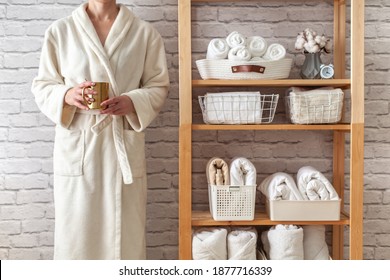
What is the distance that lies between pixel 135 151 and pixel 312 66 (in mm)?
869

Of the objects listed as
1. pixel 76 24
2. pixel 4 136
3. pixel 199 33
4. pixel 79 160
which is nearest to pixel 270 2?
pixel 199 33

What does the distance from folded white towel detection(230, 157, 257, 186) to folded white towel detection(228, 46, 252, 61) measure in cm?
→ 44

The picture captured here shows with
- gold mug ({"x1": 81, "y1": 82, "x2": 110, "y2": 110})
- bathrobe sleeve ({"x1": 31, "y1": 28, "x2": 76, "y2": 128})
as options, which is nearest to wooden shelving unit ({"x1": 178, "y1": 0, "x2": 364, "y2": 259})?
gold mug ({"x1": 81, "y1": 82, "x2": 110, "y2": 110})

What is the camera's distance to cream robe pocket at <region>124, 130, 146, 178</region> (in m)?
2.35

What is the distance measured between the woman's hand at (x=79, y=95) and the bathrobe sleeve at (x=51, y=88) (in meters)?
0.04

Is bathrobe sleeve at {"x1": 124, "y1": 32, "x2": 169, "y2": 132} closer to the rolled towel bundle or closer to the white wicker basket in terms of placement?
the white wicker basket

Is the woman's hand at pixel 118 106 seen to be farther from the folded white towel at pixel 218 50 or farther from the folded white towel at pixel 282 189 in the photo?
the folded white towel at pixel 282 189

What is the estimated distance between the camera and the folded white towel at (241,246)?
243cm

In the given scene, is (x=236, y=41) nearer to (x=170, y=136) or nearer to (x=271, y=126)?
(x=271, y=126)

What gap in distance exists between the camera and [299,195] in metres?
2.42

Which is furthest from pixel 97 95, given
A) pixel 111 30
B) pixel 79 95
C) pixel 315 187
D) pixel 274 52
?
pixel 315 187

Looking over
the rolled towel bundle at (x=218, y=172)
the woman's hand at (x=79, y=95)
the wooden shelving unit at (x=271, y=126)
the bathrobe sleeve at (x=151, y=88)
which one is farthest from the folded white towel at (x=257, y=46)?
the woman's hand at (x=79, y=95)

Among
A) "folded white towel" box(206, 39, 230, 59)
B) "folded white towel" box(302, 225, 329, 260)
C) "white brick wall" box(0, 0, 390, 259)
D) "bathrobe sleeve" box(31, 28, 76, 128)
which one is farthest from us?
"white brick wall" box(0, 0, 390, 259)

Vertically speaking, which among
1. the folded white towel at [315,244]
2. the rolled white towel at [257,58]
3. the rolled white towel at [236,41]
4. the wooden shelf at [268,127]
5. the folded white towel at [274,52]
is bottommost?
the folded white towel at [315,244]
